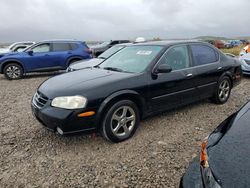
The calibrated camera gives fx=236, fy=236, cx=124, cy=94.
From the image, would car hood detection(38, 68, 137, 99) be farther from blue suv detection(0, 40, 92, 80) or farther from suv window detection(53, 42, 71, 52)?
suv window detection(53, 42, 71, 52)

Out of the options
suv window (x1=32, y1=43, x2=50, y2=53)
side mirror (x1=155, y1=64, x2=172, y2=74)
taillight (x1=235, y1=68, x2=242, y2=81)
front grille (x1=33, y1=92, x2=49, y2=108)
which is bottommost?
front grille (x1=33, y1=92, x2=49, y2=108)

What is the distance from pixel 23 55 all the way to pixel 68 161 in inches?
311

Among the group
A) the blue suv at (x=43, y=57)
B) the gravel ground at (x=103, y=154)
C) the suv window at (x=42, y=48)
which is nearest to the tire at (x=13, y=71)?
the blue suv at (x=43, y=57)

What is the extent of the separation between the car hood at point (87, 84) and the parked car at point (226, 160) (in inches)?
69.9

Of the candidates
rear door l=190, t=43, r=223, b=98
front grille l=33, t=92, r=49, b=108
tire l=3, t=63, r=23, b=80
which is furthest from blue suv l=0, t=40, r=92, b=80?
front grille l=33, t=92, r=49, b=108

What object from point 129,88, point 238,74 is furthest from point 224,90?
point 129,88

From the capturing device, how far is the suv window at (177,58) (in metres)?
4.23

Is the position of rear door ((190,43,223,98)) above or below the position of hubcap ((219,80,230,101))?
above

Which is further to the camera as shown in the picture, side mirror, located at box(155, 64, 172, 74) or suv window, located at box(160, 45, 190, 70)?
suv window, located at box(160, 45, 190, 70)

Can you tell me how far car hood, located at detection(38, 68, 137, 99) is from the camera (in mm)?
3383

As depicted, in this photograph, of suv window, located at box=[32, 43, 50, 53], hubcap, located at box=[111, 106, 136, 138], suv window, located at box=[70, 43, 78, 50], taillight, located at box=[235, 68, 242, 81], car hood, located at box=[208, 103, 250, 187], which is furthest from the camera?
suv window, located at box=[70, 43, 78, 50]

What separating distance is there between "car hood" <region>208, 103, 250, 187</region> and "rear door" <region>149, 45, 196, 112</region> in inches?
78.3

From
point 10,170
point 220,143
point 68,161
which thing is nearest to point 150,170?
point 68,161

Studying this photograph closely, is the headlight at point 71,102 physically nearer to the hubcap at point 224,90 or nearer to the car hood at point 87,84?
the car hood at point 87,84
